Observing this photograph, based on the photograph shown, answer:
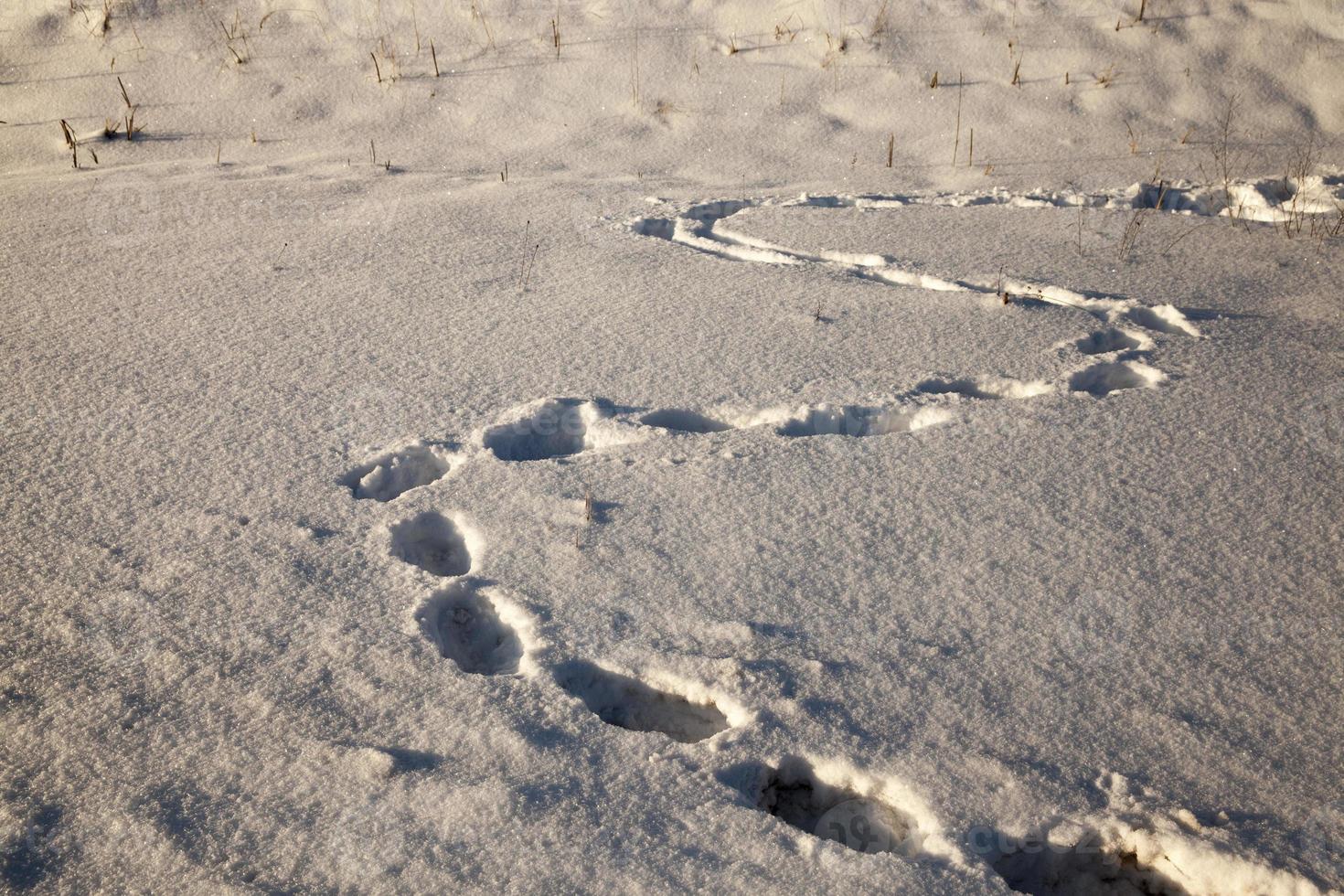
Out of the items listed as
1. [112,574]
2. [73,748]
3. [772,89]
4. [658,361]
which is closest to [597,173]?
[772,89]

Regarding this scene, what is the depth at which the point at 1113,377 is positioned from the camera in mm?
2248

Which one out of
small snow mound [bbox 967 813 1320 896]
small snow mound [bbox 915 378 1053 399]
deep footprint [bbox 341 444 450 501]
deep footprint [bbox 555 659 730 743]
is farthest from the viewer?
small snow mound [bbox 915 378 1053 399]

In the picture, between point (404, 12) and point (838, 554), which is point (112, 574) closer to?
point (838, 554)

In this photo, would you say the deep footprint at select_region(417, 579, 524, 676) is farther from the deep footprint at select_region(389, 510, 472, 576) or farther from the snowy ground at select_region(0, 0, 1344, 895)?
the deep footprint at select_region(389, 510, 472, 576)

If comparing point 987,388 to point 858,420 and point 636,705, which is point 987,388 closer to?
point 858,420

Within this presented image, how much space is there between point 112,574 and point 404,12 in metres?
3.79

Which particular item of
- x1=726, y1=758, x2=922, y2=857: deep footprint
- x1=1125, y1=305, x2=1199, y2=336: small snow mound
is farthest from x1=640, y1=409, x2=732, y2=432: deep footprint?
x1=1125, y1=305, x2=1199, y2=336: small snow mound

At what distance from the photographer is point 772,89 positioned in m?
4.30

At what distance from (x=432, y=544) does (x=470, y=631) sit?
0.26 metres

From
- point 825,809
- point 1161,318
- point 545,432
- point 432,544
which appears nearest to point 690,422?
point 545,432

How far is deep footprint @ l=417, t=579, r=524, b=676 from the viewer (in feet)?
5.05

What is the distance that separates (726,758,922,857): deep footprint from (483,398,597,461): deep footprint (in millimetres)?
892

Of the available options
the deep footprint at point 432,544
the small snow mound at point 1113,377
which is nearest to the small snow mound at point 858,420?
the small snow mound at point 1113,377

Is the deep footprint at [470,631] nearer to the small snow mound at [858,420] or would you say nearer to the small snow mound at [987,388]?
the small snow mound at [858,420]
